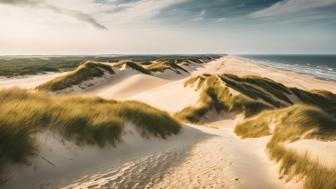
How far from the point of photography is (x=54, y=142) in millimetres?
6430

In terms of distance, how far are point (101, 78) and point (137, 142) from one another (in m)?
33.6

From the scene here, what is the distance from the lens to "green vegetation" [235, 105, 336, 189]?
532 cm

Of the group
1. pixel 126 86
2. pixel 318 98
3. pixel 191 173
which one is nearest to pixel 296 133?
pixel 191 173

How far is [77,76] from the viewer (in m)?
38.0

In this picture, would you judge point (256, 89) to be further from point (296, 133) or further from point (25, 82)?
point (25, 82)

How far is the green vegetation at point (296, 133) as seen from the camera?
17.5ft

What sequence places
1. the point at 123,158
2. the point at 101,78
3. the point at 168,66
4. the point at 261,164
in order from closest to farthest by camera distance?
the point at 123,158, the point at 261,164, the point at 101,78, the point at 168,66

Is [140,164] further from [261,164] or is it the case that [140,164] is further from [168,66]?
[168,66]

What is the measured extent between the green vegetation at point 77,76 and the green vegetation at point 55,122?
2497 centimetres

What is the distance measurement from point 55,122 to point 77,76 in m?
32.7

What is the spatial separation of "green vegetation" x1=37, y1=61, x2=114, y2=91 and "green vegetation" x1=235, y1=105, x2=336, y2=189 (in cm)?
2427

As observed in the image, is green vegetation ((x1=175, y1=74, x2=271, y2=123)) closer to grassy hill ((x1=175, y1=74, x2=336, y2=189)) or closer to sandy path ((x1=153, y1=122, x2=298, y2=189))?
grassy hill ((x1=175, y1=74, x2=336, y2=189))

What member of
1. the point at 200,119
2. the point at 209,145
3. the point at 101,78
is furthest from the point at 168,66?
the point at 209,145

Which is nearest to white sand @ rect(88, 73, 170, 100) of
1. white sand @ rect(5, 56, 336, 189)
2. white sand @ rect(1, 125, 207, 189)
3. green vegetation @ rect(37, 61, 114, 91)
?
green vegetation @ rect(37, 61, 114, 91)
